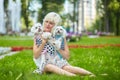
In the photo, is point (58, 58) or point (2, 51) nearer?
point (58, 58)

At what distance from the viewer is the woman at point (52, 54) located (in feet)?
24.3

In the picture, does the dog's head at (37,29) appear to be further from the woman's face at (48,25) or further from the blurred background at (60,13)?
the blurred background at (60,13)

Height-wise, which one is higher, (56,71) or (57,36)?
(57,36)

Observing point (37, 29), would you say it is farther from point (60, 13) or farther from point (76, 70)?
point (60, 13)

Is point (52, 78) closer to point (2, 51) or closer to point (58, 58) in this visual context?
point (58, 58)

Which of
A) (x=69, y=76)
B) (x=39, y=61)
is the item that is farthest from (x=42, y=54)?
(x=69, y=76)

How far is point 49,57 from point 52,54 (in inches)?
3.2

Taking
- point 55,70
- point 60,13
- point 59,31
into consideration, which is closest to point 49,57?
point 55,70

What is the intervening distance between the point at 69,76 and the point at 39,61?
0.73 m

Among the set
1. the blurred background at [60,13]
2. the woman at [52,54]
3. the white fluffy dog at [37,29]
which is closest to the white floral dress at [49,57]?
the woman at [52,54]

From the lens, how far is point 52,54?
301 inches

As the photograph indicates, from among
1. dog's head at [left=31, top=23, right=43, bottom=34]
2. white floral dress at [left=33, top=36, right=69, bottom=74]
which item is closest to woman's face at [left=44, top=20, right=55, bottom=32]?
dog's head at [left=31, top=23, right=43, bottom=34]

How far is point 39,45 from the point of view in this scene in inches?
297

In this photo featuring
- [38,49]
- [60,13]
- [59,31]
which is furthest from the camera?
[60,13]
